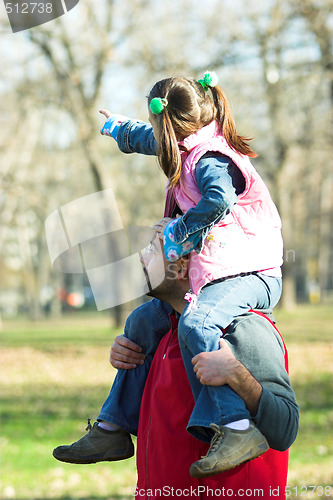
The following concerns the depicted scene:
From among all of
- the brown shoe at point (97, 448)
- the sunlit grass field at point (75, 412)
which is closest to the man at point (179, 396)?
the brown shoe at point (97, 448)

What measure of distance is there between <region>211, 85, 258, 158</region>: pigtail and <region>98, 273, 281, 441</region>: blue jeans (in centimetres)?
52

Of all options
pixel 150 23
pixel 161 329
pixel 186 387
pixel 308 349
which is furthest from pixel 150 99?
pixel 150 23

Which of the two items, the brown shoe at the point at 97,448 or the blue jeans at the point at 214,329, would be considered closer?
the blue jeans at the point at 214,329

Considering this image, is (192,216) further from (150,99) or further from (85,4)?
(85,4)

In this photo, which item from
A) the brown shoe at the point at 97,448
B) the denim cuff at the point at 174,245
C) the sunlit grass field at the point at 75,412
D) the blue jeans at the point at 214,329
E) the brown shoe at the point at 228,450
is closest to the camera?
the brown shoe at the point at 228,450

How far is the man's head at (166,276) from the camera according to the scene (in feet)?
8.74

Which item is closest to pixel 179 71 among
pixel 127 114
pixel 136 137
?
pixel 127 114

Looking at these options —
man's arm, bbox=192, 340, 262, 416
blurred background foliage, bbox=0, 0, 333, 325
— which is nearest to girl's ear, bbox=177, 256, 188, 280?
man's arm, bbox=192, 340, 262, 416

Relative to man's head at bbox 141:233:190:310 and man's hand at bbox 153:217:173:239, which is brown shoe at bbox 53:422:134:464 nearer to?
man's head at bbox 141:233:190:310

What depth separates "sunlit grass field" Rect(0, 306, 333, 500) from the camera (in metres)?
7.32

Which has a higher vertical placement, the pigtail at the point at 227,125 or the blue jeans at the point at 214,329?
the pigtail at the point at 227,125

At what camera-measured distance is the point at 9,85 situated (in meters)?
19.3

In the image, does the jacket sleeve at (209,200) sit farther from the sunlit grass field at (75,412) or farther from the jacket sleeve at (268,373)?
the sunlit grass field at (75,412)

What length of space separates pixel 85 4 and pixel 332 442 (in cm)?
1294
